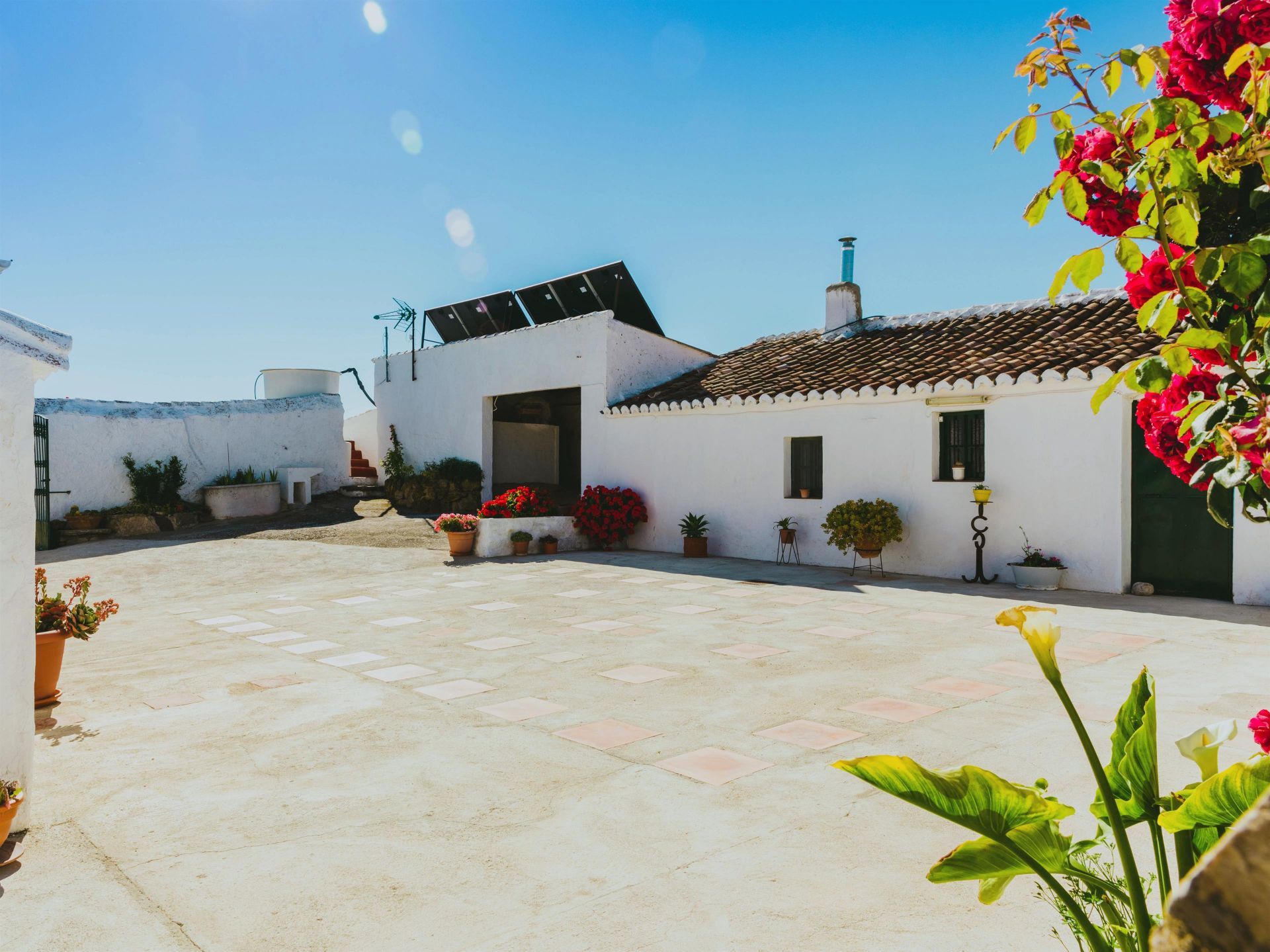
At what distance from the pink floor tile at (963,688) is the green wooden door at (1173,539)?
4994 millimetres

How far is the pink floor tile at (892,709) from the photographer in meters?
4.56

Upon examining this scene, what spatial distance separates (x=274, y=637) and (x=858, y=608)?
18.2 feet

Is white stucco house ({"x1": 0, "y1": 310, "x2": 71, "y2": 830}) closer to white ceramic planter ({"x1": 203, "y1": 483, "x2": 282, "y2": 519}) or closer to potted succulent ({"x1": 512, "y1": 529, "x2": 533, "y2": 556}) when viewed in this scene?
potted succulent ({"x1": 512, "y1": 529, "x2": 533, "y2": 556})

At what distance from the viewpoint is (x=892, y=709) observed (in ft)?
15.4

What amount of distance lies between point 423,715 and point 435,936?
2.39 m

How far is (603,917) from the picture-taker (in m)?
2.51

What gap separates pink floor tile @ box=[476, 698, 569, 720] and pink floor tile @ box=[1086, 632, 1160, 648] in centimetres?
448

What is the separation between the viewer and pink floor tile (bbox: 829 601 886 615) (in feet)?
26.3

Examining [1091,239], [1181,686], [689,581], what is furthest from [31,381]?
[689,581]

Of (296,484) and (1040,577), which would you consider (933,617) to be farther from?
(296,484)

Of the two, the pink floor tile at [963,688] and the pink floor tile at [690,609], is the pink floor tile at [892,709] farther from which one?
the pink floor tile at [690,609]

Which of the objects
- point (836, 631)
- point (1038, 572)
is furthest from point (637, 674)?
point (1038, 572)

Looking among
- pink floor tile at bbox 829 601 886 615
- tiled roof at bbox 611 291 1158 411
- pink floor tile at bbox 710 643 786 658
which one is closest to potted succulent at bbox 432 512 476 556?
tiled roof at bbox 611 291 1158 411

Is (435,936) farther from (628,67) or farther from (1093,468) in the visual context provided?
(628,67)
